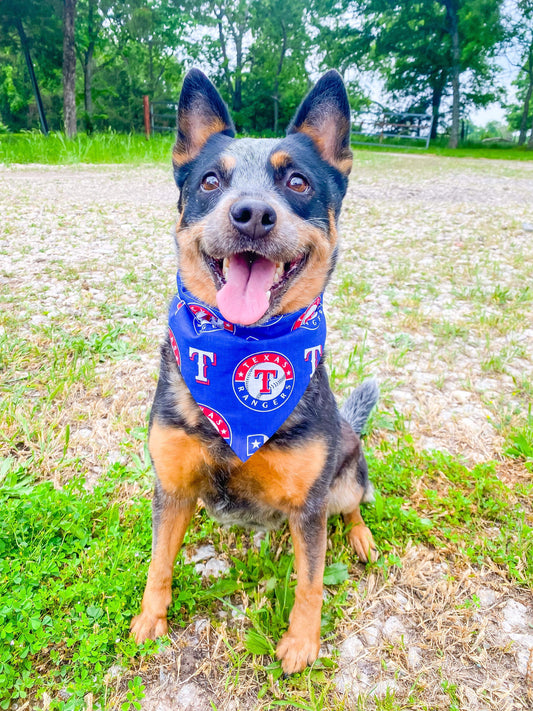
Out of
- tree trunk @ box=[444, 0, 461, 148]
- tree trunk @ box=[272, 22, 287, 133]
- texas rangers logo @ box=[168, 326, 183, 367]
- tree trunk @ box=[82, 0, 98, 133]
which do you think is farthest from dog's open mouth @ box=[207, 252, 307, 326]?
tree trunk @ box=[272, 22, 287, 133]

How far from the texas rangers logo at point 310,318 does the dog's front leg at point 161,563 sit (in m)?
1.03

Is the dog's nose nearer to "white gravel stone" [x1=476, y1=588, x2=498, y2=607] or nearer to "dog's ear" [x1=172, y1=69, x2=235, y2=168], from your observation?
"dog's ear" [x1=172, y1=69, x2=235, y2=168]

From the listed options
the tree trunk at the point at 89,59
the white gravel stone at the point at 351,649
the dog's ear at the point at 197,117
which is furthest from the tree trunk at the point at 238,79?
the white gravel stone at the point at 351,649

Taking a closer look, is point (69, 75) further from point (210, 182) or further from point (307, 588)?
point (307, 588)

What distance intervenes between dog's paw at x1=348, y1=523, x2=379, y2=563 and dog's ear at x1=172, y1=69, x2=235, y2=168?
7.64 ft

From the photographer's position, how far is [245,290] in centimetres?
202

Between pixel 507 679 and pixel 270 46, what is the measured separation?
47879mm

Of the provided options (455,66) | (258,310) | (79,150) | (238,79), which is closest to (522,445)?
(258,310)

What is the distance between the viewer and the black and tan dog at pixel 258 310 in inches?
77.6

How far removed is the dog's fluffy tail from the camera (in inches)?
125

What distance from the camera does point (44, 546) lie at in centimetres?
225

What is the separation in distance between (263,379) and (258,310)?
0.36 meters

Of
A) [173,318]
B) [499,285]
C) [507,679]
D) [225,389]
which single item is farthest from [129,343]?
[499,285]

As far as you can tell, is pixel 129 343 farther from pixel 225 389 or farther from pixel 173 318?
pixel 225 389
